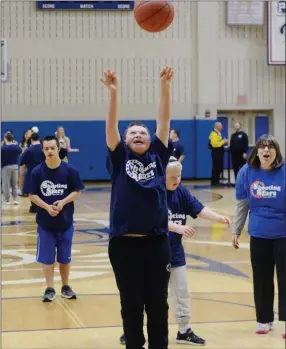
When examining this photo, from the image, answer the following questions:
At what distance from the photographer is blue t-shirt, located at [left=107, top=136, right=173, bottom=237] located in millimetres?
4539

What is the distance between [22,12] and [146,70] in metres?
4.53

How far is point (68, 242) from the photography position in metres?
7.61

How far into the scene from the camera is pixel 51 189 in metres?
7.58

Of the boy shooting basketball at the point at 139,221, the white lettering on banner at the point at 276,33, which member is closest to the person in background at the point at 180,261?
the boy shooting basketball at the point at 139,221

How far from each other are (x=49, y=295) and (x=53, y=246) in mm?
518

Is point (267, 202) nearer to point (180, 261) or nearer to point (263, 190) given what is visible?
point (263, 190)

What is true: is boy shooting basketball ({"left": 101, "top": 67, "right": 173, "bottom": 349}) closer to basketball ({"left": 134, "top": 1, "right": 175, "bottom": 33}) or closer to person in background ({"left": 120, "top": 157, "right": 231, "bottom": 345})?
person in background ({"left": 120, "top": 157, "right": 231, "bottom": 345})

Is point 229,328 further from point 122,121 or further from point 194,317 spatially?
point 122,121

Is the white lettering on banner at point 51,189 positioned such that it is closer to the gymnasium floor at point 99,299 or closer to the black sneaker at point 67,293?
the black sneaker at point 67,293

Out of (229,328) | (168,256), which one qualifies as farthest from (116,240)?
(229,328)

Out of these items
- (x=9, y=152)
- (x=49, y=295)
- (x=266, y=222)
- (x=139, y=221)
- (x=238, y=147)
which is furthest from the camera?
(x=238, y=147)

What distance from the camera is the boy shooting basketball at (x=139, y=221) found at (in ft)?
15.0

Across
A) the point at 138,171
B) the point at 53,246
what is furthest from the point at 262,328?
the point at 53,246

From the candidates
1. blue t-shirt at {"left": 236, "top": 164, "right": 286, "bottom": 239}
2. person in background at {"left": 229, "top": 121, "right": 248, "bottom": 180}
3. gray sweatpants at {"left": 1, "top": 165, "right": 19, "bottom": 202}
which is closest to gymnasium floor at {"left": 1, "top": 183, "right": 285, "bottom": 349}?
blue t-shirt at {"left": 236, "top": 164, "right": 286, "bottom": 239}
